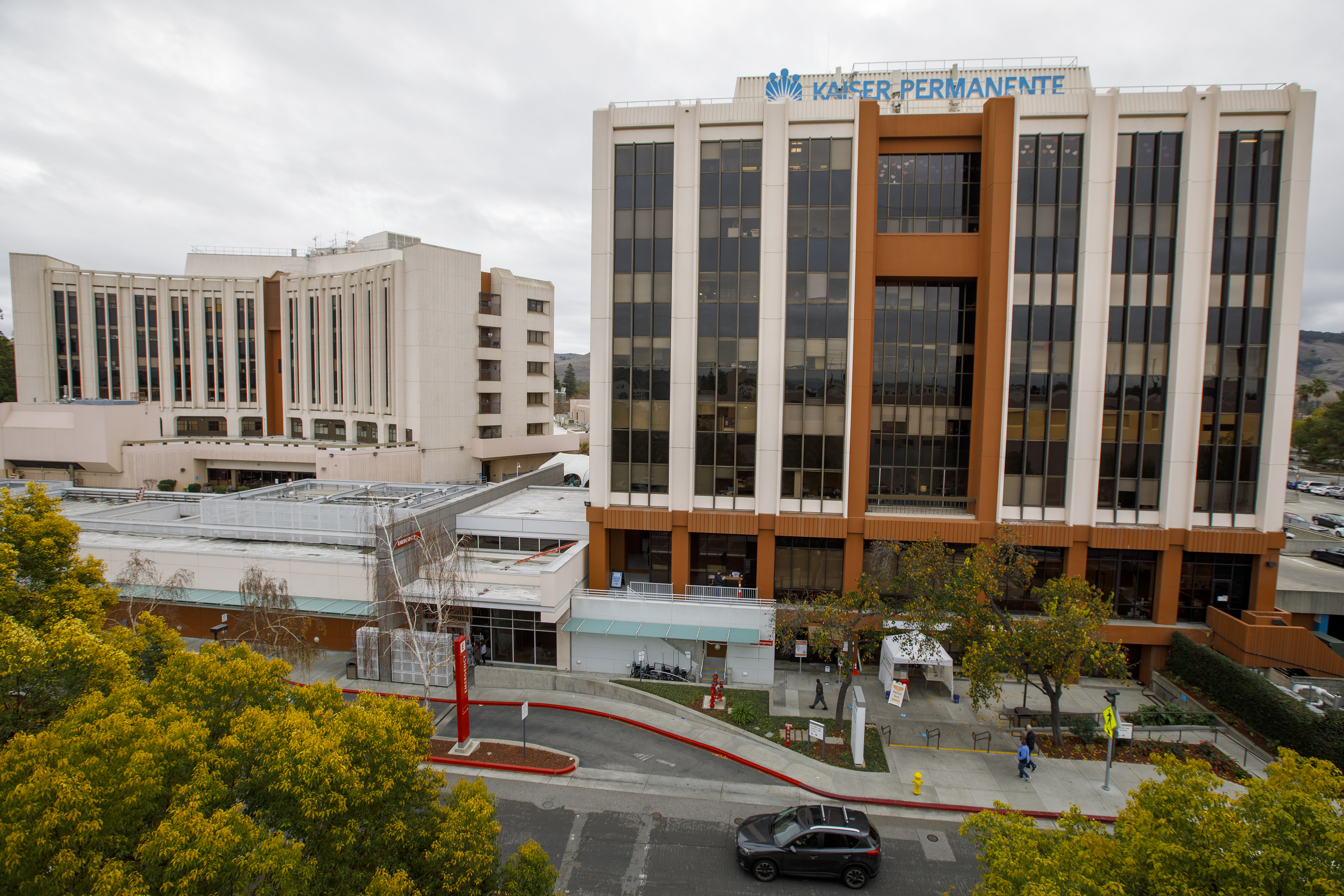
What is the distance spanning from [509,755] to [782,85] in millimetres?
36451

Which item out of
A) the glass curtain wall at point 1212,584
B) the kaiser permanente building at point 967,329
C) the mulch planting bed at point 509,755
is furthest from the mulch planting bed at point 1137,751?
the mulch planting bed at point 509,755

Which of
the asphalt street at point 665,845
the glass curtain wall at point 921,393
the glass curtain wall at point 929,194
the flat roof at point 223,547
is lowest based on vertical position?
the asphalt street at point 665,845

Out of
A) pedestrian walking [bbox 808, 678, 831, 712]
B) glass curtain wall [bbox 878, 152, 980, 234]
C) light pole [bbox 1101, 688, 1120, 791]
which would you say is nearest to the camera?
light pole [bbox 1101, 688, 1120, 791]

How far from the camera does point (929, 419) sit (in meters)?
33.3

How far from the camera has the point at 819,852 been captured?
17031 mm

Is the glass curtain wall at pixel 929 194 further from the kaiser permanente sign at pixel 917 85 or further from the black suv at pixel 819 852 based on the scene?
the black suv at pixel 819 852

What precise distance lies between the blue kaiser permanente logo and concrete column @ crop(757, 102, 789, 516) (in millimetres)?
3471

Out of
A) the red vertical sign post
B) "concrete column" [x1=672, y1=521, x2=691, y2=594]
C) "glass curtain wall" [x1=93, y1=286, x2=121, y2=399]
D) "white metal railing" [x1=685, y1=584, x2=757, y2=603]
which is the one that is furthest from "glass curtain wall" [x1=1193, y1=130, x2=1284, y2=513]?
"glass curtain wall" [x1=93, y1=286, x2=121, y2=399]

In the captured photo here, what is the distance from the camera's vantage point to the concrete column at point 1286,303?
91.1 feet

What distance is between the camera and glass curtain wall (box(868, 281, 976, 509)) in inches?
Answer: 1289

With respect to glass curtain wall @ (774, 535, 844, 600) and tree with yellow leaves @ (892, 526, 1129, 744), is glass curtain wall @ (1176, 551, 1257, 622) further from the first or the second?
glass curtain wall @ (774, 535, 844, 600)

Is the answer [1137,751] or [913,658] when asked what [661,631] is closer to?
[913,658]

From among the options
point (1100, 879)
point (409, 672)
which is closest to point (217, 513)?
point (409, 672)

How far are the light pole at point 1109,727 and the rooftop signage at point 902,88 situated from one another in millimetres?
30396
